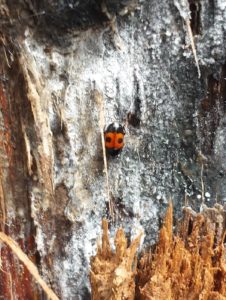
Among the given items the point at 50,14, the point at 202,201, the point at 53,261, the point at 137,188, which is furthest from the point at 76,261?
the point at 50,14

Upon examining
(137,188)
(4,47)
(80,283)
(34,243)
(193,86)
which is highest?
(4,47)

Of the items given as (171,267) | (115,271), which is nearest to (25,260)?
(115,271)

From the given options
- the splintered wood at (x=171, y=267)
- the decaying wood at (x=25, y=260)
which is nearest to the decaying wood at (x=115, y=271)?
the splintered wood at (x=171, y=267)

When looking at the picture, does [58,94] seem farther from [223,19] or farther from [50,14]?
[223,19]

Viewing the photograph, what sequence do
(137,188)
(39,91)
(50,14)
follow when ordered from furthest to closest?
(137,188), (39,91), (50,14)

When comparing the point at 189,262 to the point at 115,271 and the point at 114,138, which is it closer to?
the point at 115,271

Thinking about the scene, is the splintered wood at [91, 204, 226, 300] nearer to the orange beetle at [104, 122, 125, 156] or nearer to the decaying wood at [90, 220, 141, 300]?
the decaying wood at [90, 220, 141, 300]

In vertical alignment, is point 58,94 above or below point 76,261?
above
